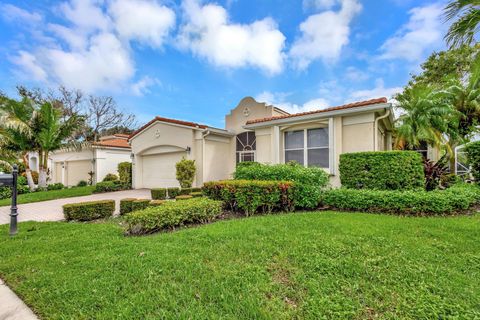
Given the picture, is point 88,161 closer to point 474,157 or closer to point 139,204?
point 139,204

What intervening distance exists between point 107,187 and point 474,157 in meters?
19.0

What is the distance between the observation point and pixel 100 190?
14938mm

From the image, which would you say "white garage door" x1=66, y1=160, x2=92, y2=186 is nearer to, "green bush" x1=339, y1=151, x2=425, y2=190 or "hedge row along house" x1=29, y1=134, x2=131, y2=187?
"hedge row along house" x1=29, y1=134, x2=131, y2=187

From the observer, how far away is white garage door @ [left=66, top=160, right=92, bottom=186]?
788 inches

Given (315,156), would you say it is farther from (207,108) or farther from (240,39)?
(207,108)

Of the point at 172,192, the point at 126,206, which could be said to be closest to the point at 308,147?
the point at 172,192

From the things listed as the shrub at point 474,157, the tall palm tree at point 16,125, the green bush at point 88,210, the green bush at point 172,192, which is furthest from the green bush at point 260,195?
the tall palm tree at point 16,125

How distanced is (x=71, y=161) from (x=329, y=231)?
79.4 ft

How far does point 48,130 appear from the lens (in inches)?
615

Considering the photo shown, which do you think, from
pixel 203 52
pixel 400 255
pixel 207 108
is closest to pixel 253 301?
pixel 400 255

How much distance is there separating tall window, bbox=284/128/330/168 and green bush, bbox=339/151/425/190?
2.19m

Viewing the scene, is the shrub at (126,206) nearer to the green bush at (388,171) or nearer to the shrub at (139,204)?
the shrub at (139,204)

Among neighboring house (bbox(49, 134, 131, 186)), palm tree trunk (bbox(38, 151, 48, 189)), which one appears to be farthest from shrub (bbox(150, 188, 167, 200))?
palm tree trunk (bbox(38, 151, 48, 189))

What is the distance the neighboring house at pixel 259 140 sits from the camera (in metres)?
9.38
